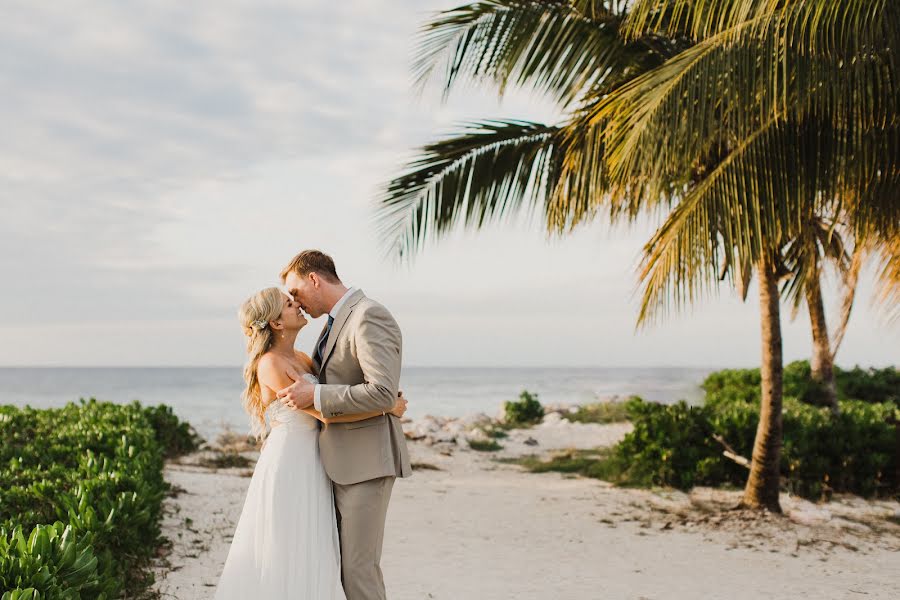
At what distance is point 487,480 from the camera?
33.6ft

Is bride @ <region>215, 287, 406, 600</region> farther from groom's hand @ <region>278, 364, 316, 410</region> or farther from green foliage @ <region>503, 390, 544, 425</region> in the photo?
green foliage @ <region>503, 390, 544, 425</region>

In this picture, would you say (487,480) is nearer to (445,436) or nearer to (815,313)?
(445,436)

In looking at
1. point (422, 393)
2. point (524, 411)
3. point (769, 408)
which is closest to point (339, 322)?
point (769, 408)

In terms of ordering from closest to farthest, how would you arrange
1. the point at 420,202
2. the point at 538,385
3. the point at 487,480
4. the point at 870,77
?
the point at 870,77 < the point at 420,202 < the point at 487,480 < the point at 538,385

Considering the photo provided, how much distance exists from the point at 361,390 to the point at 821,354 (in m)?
12.2

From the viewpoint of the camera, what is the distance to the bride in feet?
11.4

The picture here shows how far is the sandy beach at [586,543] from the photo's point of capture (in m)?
5.61

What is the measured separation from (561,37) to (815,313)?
8342 mm

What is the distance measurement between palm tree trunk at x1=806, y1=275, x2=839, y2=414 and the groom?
10.2m

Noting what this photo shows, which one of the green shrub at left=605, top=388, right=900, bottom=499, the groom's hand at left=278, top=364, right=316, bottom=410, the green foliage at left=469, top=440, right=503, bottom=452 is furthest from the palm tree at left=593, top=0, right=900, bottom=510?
the green foliage at left=469, top=440, right=503, bottom=452

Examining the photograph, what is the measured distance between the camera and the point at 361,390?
3270 mm

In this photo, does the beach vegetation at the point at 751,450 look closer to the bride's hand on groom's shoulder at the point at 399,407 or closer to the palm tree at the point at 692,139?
the palm tree at the point at 692,139

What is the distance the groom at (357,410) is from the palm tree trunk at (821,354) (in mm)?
10228

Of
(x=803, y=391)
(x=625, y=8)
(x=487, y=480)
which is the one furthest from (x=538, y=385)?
(x=625, y=8)
